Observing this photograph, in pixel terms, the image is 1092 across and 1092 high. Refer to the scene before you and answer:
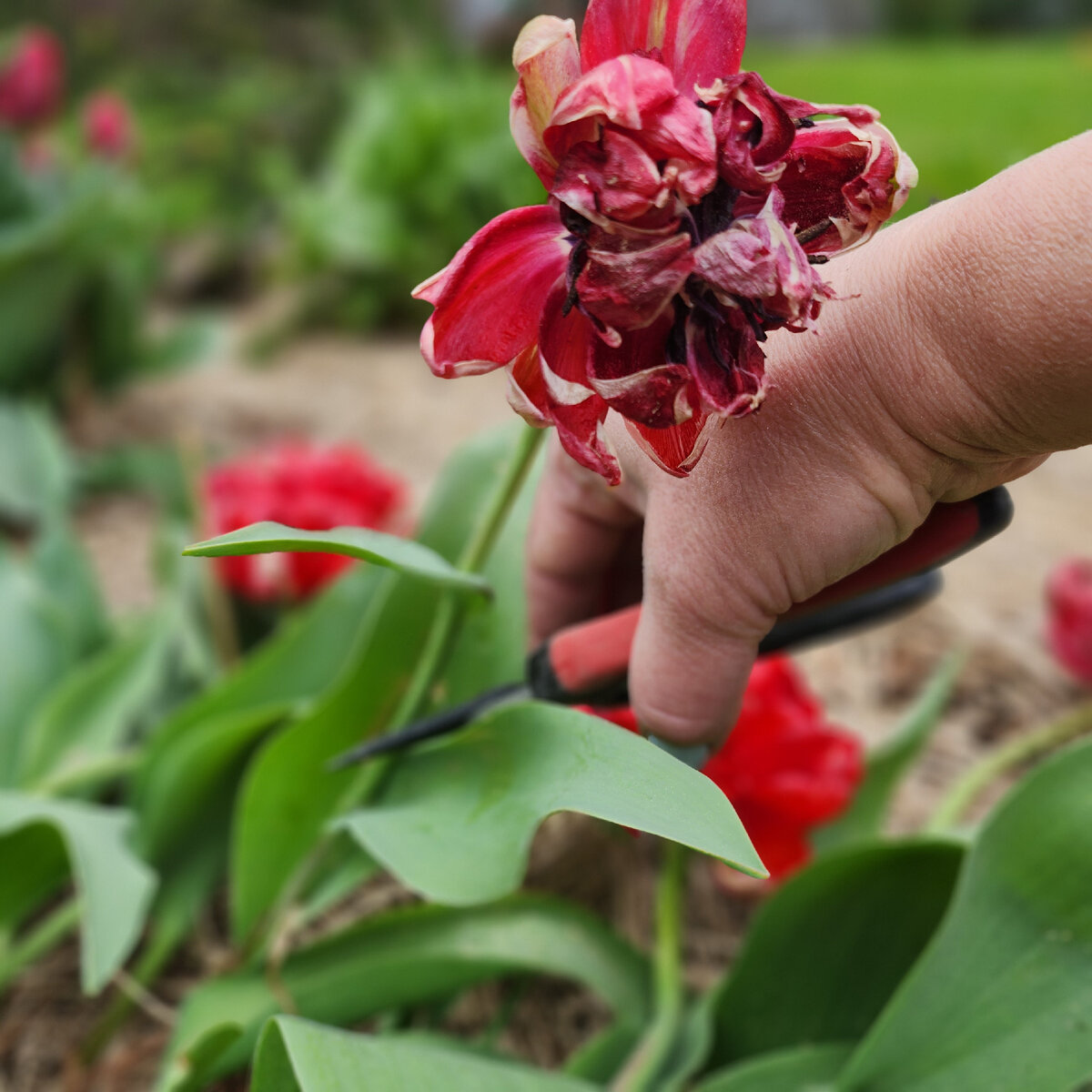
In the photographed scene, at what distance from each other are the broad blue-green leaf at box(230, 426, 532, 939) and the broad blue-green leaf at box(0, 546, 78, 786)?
20cm

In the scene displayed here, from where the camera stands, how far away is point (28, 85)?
103cm

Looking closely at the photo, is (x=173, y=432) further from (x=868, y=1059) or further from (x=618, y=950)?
(x=868, y=1059)

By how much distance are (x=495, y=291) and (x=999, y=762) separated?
0.43 metres

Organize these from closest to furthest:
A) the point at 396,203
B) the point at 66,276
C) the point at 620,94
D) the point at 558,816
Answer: the point at 620,94 → the point at 558,816 → the point at 66,276 → the point at 396,203

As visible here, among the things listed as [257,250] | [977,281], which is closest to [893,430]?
[977,281]

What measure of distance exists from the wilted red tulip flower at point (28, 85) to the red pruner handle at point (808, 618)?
1.00m

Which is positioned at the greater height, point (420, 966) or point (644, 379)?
point (644, 379)

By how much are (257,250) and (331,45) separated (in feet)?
2.58

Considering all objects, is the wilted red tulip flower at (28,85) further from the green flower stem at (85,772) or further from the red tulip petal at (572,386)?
the red tulip petal at (572,386)

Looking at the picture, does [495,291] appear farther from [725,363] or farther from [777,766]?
[777,766]

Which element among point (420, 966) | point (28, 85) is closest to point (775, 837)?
point (420, 966)

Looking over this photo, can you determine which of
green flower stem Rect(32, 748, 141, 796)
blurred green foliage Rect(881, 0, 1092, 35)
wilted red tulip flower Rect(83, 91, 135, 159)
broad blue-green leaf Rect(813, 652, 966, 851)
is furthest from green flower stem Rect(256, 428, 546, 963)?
blurred green foliage Rect(881, 0, 1092, 35)

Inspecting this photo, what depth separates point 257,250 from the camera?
2012 mm

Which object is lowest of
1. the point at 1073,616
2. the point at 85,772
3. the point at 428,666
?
the point at 1073,616
